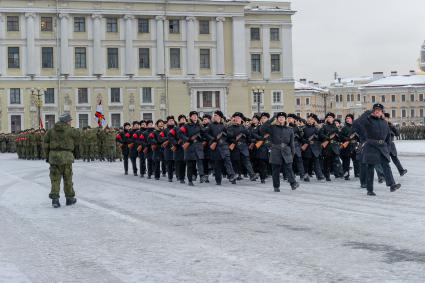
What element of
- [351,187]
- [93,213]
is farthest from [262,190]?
[93,213]

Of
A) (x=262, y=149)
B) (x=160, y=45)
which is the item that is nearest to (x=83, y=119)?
(x=160, y=45)

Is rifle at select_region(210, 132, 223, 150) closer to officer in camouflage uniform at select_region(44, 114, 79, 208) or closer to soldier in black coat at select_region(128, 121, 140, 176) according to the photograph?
soldier in black coat at select_region(128, 121, 140, 176)

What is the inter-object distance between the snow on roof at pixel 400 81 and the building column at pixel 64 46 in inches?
3160

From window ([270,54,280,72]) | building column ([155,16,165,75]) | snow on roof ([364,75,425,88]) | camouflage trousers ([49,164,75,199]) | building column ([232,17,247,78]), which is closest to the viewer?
camouflage trousers ([49,164,75,199])

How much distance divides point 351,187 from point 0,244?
9.65 m

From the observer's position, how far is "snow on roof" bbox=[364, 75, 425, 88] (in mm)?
138875

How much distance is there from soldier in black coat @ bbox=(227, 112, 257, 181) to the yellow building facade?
52603 mm

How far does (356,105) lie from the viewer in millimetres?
149875

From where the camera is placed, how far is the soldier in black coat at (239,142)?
19.3 metres

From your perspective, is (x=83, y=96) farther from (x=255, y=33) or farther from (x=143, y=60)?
(x=255, y=33)

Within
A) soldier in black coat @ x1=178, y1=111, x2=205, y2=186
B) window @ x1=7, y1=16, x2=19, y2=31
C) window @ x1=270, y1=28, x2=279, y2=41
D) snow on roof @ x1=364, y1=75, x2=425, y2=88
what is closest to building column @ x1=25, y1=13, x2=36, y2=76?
window @ x1=7, y1=16, x2=19, y2=31

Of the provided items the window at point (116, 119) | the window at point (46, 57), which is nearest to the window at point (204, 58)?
the window at point (116, 119)

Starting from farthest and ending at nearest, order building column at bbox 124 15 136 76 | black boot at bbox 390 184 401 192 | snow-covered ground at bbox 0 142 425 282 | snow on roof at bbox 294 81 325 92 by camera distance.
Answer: snow on roof at bbox 294 81 325 92
building column at bbox 124 15 136 76
black boot at bbox 390 184 401 192
snow-covered ground at bbox 0 142 425 282

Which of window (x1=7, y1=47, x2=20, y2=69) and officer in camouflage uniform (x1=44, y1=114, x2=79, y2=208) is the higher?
window (x1=7, y1=47, x2=20, y2=69)
